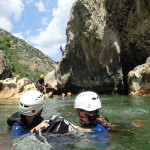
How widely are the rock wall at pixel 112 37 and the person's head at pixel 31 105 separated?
20.6m

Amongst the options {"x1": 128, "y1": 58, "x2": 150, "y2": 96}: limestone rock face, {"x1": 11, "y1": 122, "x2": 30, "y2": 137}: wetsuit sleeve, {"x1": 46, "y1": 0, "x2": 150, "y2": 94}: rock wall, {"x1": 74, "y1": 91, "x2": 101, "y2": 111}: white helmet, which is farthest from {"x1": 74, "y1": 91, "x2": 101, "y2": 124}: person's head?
{"x1": 46, "y1": 0, "x2": 150, "y2": 94}: rock wall

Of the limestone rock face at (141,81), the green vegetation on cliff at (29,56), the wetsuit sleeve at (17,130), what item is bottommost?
the wetsuit sleeve at (17,130)

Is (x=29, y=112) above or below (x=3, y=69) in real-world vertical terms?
below

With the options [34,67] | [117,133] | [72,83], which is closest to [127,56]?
[72,83]

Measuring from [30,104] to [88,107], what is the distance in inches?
→ 40.7

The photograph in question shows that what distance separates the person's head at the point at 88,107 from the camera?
15.0 ft

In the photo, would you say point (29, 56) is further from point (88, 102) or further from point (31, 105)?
point (88, 102)

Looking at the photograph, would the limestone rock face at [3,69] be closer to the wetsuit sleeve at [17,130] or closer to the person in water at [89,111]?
the wetsuit sleeve at [17,130]

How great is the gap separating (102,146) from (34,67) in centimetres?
12241

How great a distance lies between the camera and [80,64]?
32.1 m

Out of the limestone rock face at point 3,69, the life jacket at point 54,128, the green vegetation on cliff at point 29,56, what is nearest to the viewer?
the life jacket at point 54,128

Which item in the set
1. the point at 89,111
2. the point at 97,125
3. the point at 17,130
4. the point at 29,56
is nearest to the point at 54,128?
the point at 89,111

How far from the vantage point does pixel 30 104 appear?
15.7 ft

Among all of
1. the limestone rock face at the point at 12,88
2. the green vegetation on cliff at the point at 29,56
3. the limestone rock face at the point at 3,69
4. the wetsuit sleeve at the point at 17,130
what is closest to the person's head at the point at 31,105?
the wetsuit sleeve at the point at 17,130
